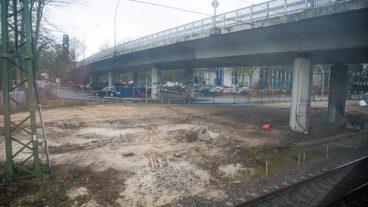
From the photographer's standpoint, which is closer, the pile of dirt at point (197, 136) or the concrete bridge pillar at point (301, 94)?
the pile of dirt at point (197, 136)

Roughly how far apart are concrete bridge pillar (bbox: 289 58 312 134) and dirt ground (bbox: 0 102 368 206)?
35.8 inches

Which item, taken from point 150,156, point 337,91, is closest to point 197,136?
point 150,156

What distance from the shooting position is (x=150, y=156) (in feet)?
39.7

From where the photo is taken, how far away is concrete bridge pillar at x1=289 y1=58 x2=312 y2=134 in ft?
58.9

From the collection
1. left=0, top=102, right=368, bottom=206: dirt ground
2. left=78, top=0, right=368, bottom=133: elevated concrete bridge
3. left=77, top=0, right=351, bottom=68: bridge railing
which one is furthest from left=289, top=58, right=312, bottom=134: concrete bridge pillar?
left=77, top=0, right=351, bottom=68: bridge railing

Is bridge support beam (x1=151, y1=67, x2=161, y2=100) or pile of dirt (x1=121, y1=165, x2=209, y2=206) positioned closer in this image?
pile of dirt (x1=121, y1=165, x2=209, y2=206)

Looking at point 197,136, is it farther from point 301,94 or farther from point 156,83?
point 156,83

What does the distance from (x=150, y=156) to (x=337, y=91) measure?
18.4 m

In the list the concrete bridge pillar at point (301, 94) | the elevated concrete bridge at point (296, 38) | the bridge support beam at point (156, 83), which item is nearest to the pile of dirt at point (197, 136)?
the concrete bridge pillar at point (301, 94)

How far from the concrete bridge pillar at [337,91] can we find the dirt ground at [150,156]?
2.48 metres

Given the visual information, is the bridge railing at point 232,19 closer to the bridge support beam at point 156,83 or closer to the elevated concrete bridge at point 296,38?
the elevated concrete bridge at point 296,38

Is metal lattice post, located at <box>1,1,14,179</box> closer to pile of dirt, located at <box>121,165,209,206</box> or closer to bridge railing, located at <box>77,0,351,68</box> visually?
pile of dirt, located at <box>121,165,209,206</box>

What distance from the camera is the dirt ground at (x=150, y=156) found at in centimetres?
830

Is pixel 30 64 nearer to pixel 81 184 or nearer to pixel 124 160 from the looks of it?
pixel 81 184
